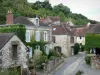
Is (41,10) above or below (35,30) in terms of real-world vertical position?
above

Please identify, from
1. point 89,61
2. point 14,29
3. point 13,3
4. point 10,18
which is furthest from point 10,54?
point 13,3

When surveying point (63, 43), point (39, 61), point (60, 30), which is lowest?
point (39, 61)

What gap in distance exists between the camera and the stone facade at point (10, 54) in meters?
34.6

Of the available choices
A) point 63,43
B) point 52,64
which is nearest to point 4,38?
point 52,64

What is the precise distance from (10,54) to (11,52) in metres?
0.28

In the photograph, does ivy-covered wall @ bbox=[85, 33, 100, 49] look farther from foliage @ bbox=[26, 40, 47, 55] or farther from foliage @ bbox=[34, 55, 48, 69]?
foliage @ bbox=[34, 55, 48, 69]

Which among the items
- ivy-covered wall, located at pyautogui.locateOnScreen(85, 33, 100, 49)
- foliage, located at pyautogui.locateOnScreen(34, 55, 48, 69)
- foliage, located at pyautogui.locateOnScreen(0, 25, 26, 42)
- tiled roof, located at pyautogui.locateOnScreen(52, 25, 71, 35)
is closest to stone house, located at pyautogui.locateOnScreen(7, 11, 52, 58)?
foliage, located at pyautogui.locateOnScreen(34, 55, 48, 69)

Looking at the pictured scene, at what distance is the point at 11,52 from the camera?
3544 cm

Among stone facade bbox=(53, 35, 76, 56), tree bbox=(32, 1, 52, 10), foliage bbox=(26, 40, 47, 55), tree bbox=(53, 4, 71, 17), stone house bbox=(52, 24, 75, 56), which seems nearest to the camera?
foliage bbox=(26, 40, 47, 55)

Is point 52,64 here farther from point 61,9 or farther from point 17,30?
point 61,9

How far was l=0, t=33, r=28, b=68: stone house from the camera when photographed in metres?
34.5

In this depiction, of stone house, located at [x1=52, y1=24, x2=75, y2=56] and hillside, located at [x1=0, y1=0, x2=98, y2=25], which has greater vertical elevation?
hillside, located at [x1=0, y1=0, x2=98, y2=25]

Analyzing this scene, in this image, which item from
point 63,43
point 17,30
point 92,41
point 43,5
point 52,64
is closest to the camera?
point 17,30

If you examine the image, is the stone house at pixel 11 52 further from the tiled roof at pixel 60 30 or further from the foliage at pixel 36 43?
the tiled roof at pixel 60 30
